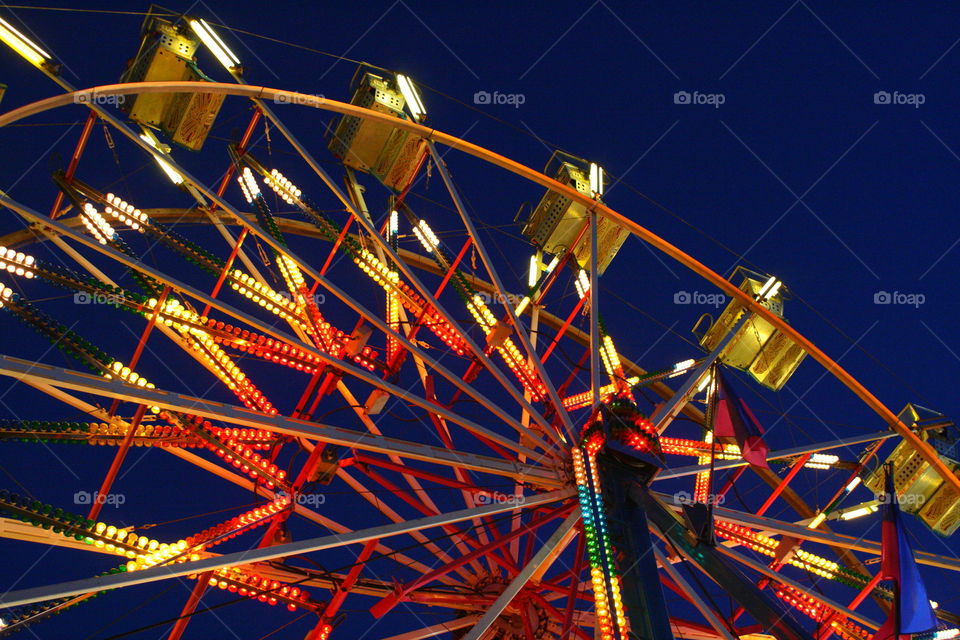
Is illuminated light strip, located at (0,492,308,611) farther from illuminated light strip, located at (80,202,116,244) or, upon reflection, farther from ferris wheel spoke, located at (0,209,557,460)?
illuminated light strip, located at (80,202,116,244)

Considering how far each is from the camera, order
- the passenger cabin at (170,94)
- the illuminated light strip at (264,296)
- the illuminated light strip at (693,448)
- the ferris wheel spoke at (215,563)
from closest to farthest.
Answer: the ferris wheel spoke at (215,563) → the illuminated light strip at (264,296) → the passenger cabin at (170,94) → the illuminated light strip at (693,448)

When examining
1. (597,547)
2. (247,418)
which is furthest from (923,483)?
(247,418)

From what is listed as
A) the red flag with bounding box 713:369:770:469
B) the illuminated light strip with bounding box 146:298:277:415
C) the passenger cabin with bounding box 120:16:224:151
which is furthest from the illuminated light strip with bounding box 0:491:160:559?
the red flag with bounding box 713:369:770:469

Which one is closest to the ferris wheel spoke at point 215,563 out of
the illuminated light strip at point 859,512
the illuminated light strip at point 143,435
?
the illuminated light strip at point 143,435

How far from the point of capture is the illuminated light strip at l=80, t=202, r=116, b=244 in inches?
429

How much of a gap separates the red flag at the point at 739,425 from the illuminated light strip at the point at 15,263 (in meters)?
8.89

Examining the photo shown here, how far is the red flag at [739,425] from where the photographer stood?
12.3 m

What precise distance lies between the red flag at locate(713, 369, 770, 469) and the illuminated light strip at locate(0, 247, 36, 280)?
8894 mm

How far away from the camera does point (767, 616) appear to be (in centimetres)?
1023

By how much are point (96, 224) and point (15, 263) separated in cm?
152

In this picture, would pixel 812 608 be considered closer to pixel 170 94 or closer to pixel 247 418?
pixel 247 418

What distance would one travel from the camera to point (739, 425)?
12578 mm

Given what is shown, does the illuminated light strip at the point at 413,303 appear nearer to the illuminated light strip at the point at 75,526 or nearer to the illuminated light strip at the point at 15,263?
the illuminated light strip at the point at 15,263

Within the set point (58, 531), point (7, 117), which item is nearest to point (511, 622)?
point (58, 531)
